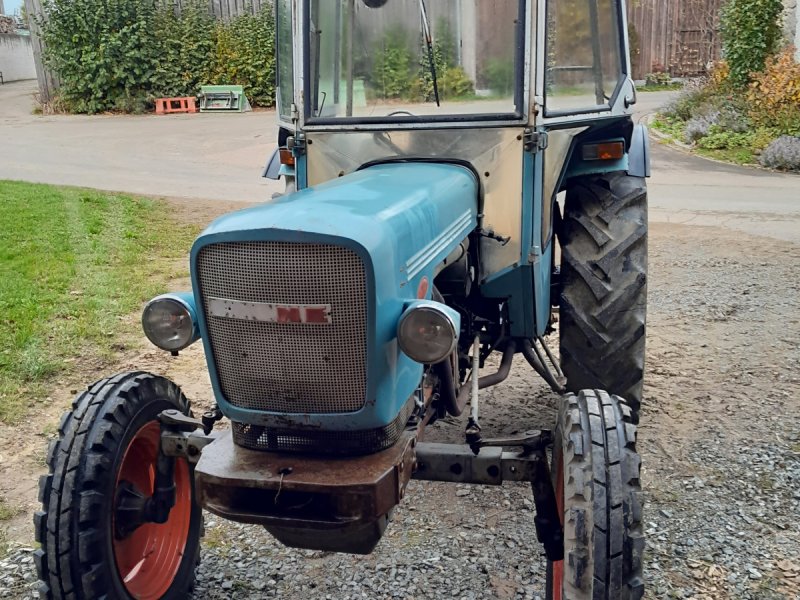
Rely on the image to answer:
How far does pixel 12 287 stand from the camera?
22.2 feet

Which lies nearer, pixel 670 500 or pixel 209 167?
pixel 670 500

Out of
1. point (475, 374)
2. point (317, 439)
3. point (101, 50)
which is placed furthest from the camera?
point (101, 50)

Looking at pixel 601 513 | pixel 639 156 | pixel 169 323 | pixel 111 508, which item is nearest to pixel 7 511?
pixel 111 508

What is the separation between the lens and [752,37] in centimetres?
1631

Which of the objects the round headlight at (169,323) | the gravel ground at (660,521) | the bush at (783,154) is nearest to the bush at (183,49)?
the bush at (783,154)

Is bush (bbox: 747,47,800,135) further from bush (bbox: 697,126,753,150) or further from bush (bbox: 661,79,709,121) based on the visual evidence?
bush (bbox: 661,79,709,121)

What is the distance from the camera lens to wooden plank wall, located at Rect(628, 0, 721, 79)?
24.4 metres

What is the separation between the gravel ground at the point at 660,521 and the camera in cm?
323

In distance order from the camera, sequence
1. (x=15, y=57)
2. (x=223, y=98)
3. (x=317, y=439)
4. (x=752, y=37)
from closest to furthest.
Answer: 1. (x=317, y=439)
2. (x=752, y=37)
3. (x=223, y=98)
4. (x=15, y=57)

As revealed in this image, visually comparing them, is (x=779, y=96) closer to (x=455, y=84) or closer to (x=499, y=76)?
(x=455, y=84)

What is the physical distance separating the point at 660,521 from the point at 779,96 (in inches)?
492

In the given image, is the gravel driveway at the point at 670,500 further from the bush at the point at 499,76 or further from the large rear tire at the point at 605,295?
the bush at the point at 499,76

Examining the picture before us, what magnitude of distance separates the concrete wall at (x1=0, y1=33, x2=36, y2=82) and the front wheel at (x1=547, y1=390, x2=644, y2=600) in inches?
1171

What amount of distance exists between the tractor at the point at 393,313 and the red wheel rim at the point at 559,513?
0.01 metres
